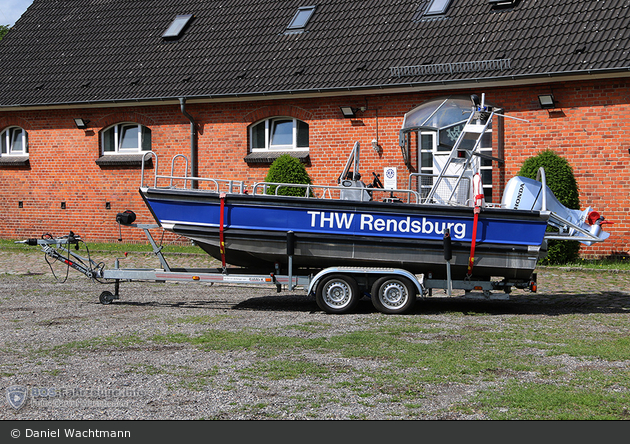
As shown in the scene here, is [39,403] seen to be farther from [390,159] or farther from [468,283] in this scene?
[390,159]

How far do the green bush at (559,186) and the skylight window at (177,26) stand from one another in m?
10.3

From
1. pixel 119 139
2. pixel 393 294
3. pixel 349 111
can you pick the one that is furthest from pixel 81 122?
pixel 393 294

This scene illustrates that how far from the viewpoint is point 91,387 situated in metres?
5.45

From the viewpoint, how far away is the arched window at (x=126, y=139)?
739 inches

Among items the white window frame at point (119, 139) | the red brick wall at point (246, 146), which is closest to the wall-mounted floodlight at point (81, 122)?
the red brick wall at point (246, 146)

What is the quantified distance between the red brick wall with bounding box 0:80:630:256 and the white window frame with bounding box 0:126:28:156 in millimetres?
354

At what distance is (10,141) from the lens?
66.9 feet

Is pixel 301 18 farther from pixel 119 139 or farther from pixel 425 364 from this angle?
pixel 425 364

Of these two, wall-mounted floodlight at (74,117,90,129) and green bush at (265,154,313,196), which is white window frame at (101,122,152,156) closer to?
wall-mounted floodlight at (74,117,90,129)

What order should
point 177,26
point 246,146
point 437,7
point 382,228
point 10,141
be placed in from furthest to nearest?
point 10,141, point 177,26, point 246,146, point 437,7, point 382,228

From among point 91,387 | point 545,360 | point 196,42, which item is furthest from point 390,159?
point 91,387

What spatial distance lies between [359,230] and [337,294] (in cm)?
87

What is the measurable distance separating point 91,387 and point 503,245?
5.37m

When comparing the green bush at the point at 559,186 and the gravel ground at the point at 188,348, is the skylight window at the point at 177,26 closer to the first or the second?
the gravel ground at the point at 188,348
